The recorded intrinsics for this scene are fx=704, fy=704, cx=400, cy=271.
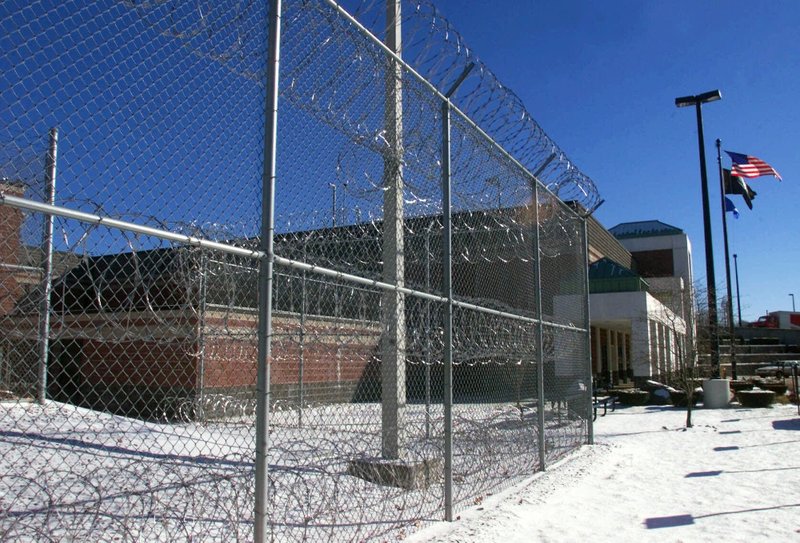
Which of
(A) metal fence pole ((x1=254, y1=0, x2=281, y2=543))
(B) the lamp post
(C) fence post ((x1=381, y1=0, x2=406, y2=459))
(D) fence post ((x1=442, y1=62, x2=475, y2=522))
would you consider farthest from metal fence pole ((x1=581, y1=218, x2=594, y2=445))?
(B) the lamp post

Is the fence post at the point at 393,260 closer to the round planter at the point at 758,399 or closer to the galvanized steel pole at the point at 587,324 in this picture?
the galvanized steel pole at the point at 587,324

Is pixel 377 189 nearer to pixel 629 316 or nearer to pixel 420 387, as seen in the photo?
pixel 420 387

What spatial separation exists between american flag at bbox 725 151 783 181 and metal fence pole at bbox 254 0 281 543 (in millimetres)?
25706

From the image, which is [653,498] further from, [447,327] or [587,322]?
[587,322]

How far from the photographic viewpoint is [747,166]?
1011 inches

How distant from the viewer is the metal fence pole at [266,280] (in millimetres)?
3293

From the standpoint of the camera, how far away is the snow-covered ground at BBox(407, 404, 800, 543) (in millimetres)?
5605

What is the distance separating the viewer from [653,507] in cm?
673

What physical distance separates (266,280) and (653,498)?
5.46 meters

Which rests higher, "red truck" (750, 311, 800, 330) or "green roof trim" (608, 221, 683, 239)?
"green roof trim" (608, 221, 683, 239)

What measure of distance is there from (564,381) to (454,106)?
6.61 m

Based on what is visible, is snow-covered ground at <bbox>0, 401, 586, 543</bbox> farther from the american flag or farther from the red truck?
the red truck

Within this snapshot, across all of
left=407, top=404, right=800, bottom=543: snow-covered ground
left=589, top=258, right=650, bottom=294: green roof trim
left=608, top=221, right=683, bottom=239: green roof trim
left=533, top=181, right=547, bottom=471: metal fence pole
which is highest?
left=608, top=221, right=683, bottom=239: green roof trim

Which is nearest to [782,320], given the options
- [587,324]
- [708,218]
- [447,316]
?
[708,218]
